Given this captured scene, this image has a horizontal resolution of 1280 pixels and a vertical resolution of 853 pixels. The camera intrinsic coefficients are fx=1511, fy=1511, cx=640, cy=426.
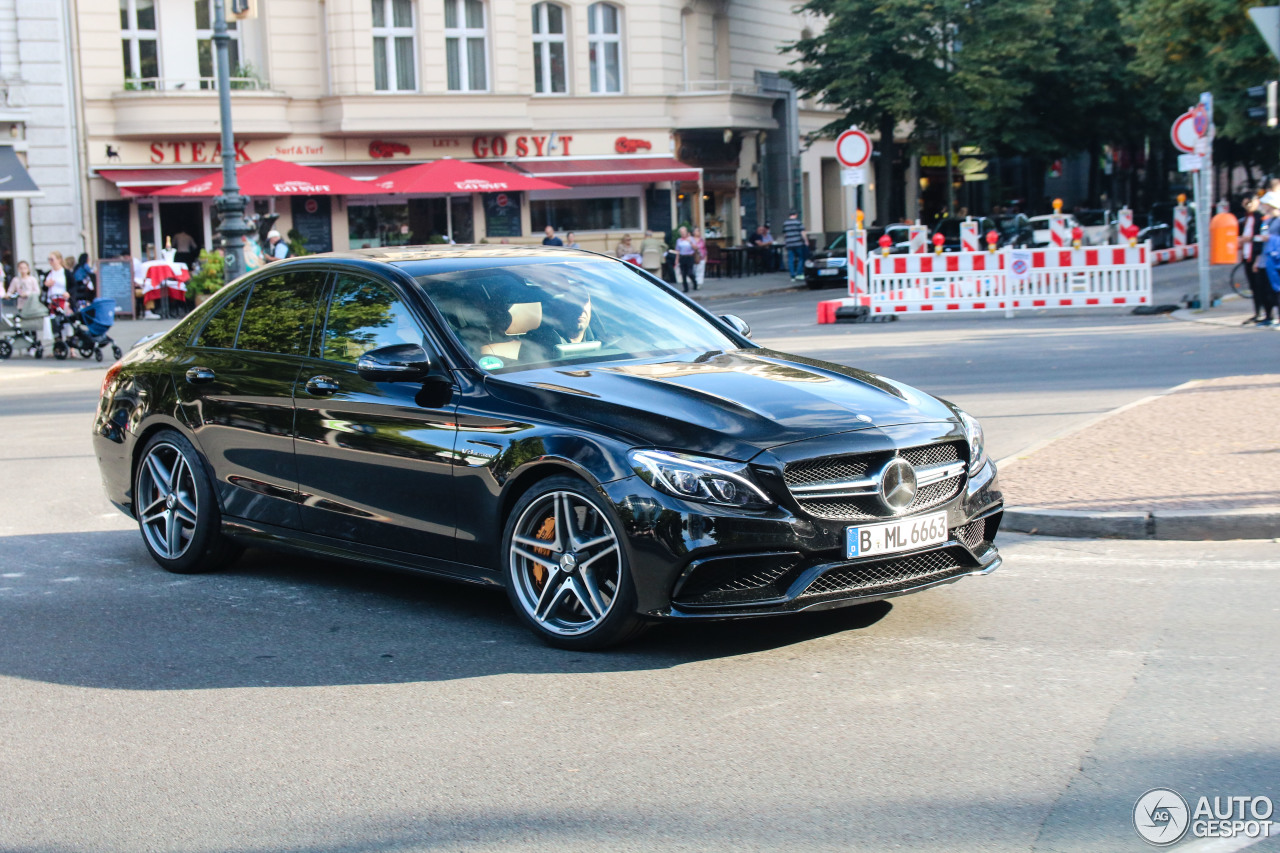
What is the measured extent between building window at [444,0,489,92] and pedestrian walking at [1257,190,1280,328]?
74.7 ft

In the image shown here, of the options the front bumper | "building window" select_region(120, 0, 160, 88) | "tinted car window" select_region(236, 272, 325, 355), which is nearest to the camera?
the front bumper

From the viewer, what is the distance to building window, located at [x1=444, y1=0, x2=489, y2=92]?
124 feet

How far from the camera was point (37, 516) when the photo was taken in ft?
30.4

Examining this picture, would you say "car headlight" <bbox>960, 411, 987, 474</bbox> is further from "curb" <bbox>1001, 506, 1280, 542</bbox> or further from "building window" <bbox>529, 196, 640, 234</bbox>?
"building window" <bbox>529, 196, 640, 234</bbox>

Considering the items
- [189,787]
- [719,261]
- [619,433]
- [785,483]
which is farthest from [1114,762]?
[719,261]

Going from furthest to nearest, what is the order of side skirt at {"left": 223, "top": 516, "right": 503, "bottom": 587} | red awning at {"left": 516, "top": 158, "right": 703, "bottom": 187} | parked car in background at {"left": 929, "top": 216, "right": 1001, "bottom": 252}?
red awning at {"left": 516, "top": 158, "right": 703, "bottom": 187} → parked car in background at {"left": 929, "top": 216, "right": 1001, "bottom": 252} → side skirt at {"left": 223, "top": 516, "right": 503, "bottom": 587}

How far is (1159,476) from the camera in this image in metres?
8.59

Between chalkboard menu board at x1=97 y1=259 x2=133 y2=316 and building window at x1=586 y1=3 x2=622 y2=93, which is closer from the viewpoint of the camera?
chalkboard menu board at x1=97 y1=259 x2=133 y2=316

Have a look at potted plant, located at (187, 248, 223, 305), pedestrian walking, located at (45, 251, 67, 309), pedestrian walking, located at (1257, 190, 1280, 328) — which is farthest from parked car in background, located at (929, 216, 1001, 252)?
pedestrian walking, located at (45, 251, 67, 309)

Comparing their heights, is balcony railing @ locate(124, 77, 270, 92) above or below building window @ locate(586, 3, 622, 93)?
below

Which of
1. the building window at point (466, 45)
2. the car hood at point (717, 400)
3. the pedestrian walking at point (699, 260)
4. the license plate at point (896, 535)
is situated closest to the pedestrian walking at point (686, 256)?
the pedestrian walking at point (699, 260)

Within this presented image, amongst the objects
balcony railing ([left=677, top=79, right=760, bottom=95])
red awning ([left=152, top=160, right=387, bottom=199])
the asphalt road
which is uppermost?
balcony railing ([left=677, top=79, right=760, bottom=95])

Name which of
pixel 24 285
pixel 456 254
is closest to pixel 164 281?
pixel 24 285

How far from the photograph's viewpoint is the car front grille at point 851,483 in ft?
17.4
